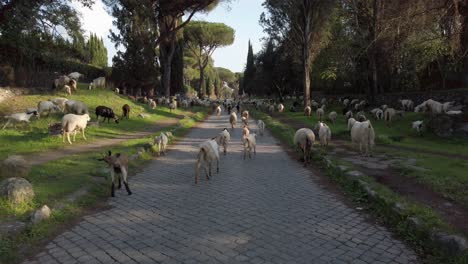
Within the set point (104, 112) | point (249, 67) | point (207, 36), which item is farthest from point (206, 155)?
point (249, 67)

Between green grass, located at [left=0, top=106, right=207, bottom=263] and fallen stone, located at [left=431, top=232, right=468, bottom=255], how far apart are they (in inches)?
240

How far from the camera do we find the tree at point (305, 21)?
3431cm

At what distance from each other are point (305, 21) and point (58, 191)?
3060 cm

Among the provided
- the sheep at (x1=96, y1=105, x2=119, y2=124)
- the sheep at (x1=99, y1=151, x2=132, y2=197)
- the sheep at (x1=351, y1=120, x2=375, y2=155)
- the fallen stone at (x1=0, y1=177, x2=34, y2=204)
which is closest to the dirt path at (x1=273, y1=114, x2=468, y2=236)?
the sheep at (x1=351, y1=120, x2=375, y2=155)

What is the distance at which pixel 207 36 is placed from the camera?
69.9m

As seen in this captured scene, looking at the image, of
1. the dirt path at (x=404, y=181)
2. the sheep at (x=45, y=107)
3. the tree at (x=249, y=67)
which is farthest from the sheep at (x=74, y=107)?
the tree at (x=249, y=67)

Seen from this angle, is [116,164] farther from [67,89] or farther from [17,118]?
[67,89]

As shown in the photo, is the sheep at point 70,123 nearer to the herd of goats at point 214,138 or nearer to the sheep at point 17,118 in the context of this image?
the herd of goats at point 214,138

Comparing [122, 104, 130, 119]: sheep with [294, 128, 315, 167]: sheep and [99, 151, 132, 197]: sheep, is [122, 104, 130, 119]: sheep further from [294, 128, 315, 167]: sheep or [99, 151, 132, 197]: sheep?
[99, 151, 132, 197]: sheep

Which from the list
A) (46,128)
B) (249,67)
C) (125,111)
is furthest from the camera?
(249,67)

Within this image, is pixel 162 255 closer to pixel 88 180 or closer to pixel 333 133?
pixel 88 180

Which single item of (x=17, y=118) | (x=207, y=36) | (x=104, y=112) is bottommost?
(x=17, y=118)

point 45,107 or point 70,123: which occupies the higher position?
point 45,107

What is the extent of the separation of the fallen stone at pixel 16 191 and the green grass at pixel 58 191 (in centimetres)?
13
